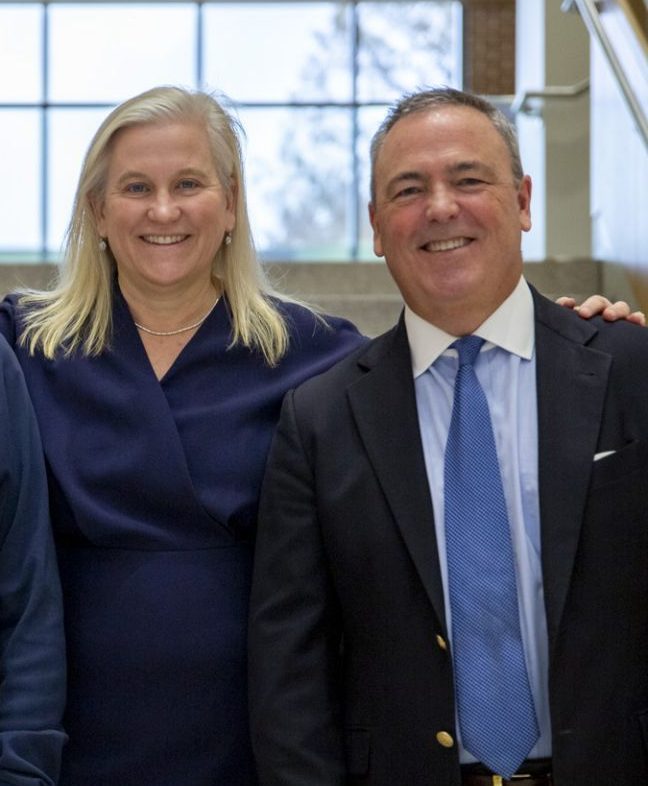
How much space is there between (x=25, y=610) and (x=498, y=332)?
3.04 ft

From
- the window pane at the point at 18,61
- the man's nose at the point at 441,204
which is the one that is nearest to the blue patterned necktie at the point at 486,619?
the man's nose at the point at 441,204

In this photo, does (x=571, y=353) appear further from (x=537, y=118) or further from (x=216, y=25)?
(x=216, y=25)

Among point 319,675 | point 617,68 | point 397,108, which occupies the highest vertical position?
point 617,68

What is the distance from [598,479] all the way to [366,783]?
2.05ft

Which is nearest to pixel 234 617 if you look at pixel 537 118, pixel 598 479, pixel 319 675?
pixel 319 675

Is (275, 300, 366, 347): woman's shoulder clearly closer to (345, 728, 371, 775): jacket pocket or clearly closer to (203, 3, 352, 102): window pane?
(345, 728, 371, 775): jacket pocket

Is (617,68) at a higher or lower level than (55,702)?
higher

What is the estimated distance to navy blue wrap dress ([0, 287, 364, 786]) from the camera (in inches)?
97.7

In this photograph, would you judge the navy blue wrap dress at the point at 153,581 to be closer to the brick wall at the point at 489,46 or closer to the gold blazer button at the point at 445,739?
the gold blazer button at the point at 445,739

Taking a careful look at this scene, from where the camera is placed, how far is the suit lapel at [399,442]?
85.3 inches

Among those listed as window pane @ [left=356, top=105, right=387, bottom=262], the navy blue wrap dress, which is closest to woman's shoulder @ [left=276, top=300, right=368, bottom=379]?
the navy blue wrap dress

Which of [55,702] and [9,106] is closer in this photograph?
[55,702]

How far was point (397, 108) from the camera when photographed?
243 cm

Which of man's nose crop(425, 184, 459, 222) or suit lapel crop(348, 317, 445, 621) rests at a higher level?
man's nose crop(425, 184, 459, 222)
